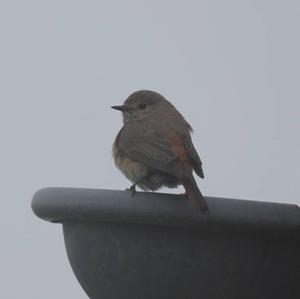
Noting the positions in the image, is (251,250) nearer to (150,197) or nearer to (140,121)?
(150,197)

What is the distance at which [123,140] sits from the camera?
190 inches

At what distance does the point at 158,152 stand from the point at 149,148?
0.38 feet

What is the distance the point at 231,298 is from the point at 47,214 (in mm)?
877

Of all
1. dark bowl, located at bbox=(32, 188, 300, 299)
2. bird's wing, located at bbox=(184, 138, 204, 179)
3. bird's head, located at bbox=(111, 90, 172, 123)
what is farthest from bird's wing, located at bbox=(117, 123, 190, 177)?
dark bowl, located at bbox=(32, 188, 300, 299)

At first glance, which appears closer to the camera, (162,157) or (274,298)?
(274,298)

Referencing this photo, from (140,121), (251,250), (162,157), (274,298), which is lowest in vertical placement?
(274,298)

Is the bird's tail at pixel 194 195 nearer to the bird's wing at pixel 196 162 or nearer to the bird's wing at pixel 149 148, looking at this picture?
the bird's wing at pixel 149 148

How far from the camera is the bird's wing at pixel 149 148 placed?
423 cm

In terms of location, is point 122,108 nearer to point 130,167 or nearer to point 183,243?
point 130,167

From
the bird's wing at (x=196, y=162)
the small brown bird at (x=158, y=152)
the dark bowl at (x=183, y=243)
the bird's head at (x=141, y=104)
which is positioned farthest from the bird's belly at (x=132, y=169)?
the dark bowl at (x=183, y=243)

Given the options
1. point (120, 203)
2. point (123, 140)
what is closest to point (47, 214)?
point (120, 203)

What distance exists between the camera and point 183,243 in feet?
9.87

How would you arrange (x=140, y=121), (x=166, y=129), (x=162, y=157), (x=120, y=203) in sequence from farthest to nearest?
(x=140, y=121) → (x=166, y=129) → (x=162, y=157) → (x=120, y=203)

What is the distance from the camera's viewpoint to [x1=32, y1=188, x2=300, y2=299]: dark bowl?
2.97m
